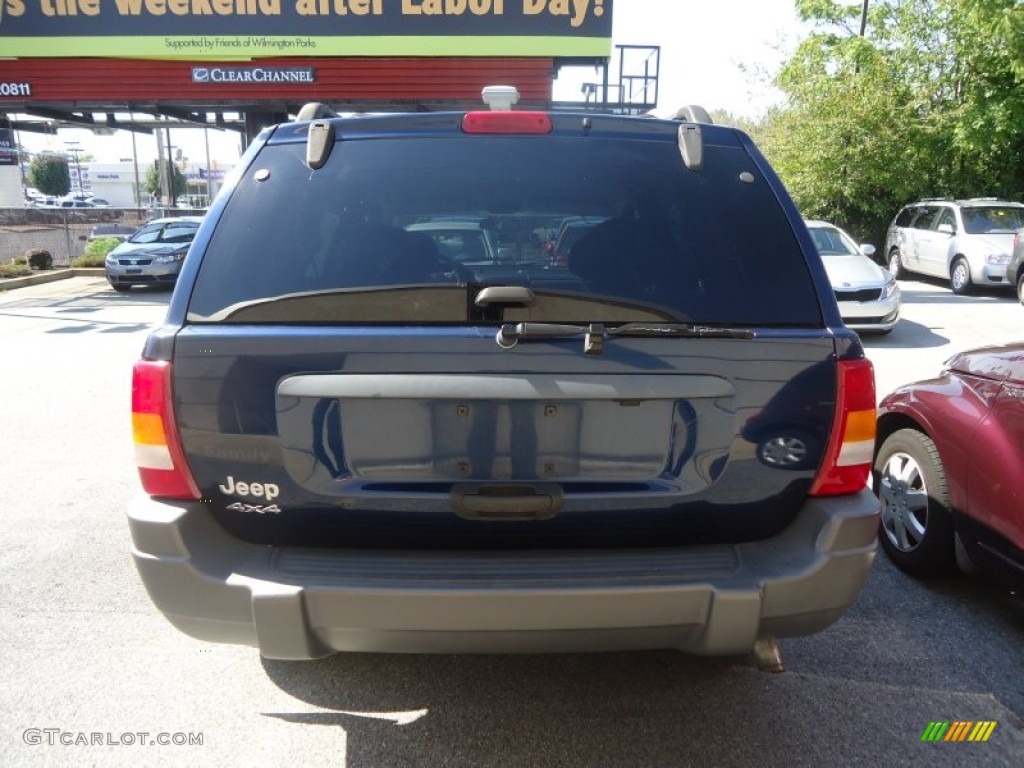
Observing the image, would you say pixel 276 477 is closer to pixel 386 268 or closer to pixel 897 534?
pixel 386 268

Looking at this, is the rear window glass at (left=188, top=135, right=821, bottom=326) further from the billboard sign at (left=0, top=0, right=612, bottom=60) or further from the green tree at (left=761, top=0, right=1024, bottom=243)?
the green tree at (left=761, top=0, right=1024, bottom=243)

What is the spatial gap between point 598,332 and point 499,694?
1489 millimetres

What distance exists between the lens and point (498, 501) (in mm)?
2203

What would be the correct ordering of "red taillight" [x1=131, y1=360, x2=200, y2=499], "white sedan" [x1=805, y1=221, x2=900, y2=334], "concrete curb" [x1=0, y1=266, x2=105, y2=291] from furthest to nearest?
"concrete curb" [x1=0, y1=266, x2=105, y2=291] → "white sedan" [x1=805, y1=221, x2=900, y2=334] → "red taillight" [x1=131, y1=360, x2=200, y2=499]

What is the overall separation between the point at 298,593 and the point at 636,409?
1.02 meters

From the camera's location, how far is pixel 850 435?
7.52ft

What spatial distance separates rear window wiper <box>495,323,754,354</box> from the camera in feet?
7.04

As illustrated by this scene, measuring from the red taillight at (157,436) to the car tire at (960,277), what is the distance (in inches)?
647

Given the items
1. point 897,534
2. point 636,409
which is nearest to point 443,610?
point 636,409

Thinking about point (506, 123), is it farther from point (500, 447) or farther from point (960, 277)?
point (960, 277)

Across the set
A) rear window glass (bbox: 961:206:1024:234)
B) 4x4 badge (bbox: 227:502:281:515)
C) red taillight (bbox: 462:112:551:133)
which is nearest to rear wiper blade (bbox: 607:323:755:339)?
red taillight (bbox: 462:112:551:133)

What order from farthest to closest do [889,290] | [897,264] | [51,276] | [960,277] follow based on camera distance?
[51,276] → [897,264] → [960,277] → [889,290]

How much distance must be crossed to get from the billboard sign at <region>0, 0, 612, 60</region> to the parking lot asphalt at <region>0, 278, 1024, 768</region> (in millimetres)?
15434

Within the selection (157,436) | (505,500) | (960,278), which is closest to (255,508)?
(157,436)
